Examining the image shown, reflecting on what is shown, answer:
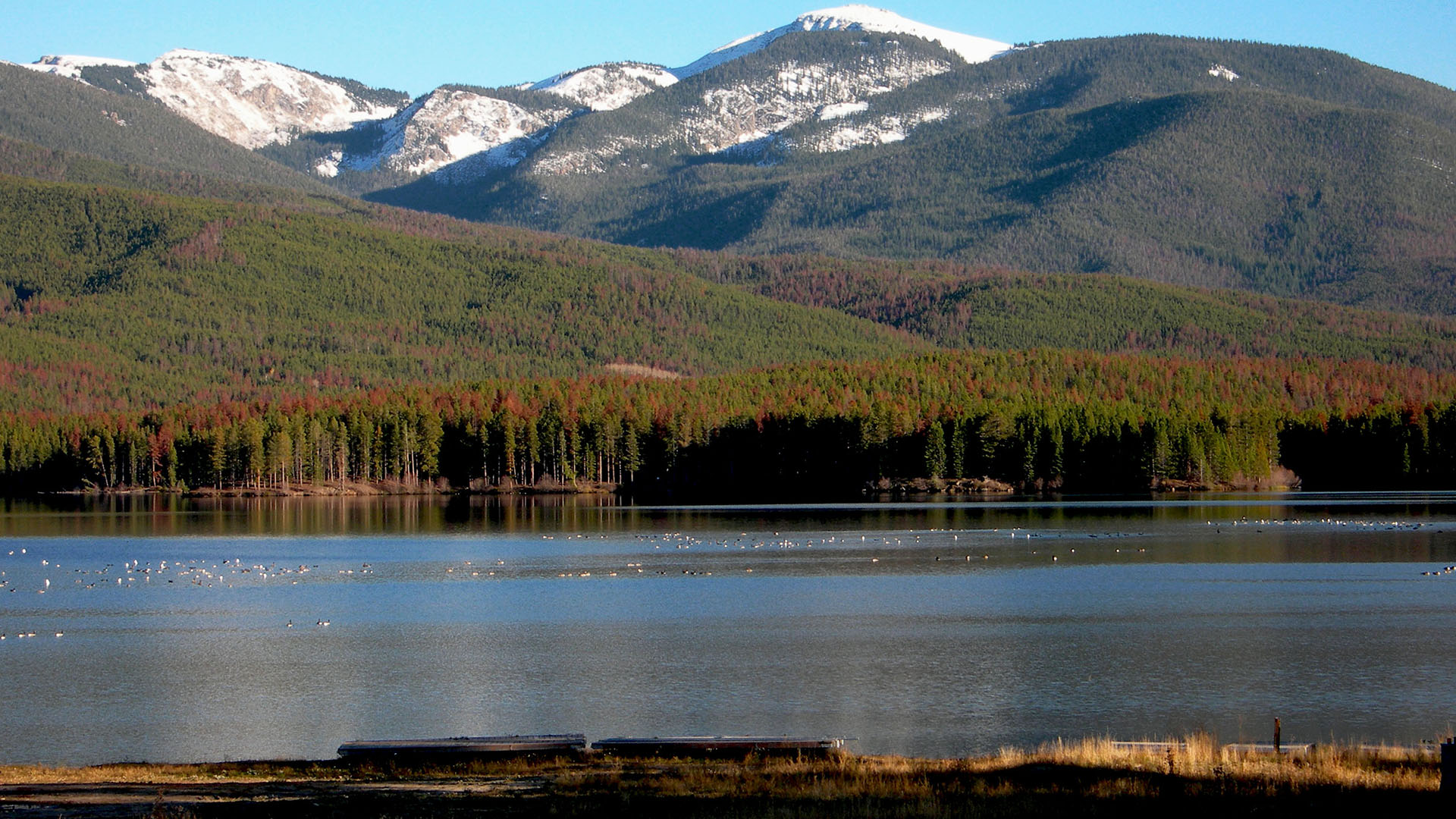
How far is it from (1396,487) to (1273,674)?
136 m

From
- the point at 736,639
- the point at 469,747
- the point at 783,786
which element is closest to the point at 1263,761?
the point at 783,786

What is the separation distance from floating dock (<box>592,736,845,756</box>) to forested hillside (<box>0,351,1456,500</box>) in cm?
13556

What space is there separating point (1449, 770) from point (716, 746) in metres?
13.2

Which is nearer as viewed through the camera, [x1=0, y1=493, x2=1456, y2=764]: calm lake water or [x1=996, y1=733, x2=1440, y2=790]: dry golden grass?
[x1=996, y1=733, x2=1440, y2=790]: dry golden grass

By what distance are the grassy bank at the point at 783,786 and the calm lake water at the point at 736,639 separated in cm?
454

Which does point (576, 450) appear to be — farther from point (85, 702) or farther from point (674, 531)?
point (85, 702)

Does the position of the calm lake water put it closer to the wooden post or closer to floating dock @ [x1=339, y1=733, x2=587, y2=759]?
floating dock @ [x1=339, y1=733, x2=587, y2=759]

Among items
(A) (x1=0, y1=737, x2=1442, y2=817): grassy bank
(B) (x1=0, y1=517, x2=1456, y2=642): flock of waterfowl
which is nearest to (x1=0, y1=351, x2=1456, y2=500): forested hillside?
(B) (x1=0, y1=517, x2=1456, y2=642): flock of waterfowl

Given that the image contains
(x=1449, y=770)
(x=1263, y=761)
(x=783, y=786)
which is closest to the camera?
(x=1449, y=770)

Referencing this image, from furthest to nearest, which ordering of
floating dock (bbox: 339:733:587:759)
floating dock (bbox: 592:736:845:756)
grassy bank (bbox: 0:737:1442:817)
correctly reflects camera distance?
floating dock (bbox: 339:733:587:759) < floating dock (bbox: 592:736:845:756) < grassy bank (bbox: 0:737:1442:817)

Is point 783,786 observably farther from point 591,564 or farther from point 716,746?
point 591,564

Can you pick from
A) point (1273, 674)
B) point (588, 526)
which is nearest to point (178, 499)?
point (588, 526)

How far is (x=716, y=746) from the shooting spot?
103 ft

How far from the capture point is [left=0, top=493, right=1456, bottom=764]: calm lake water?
3803cm
